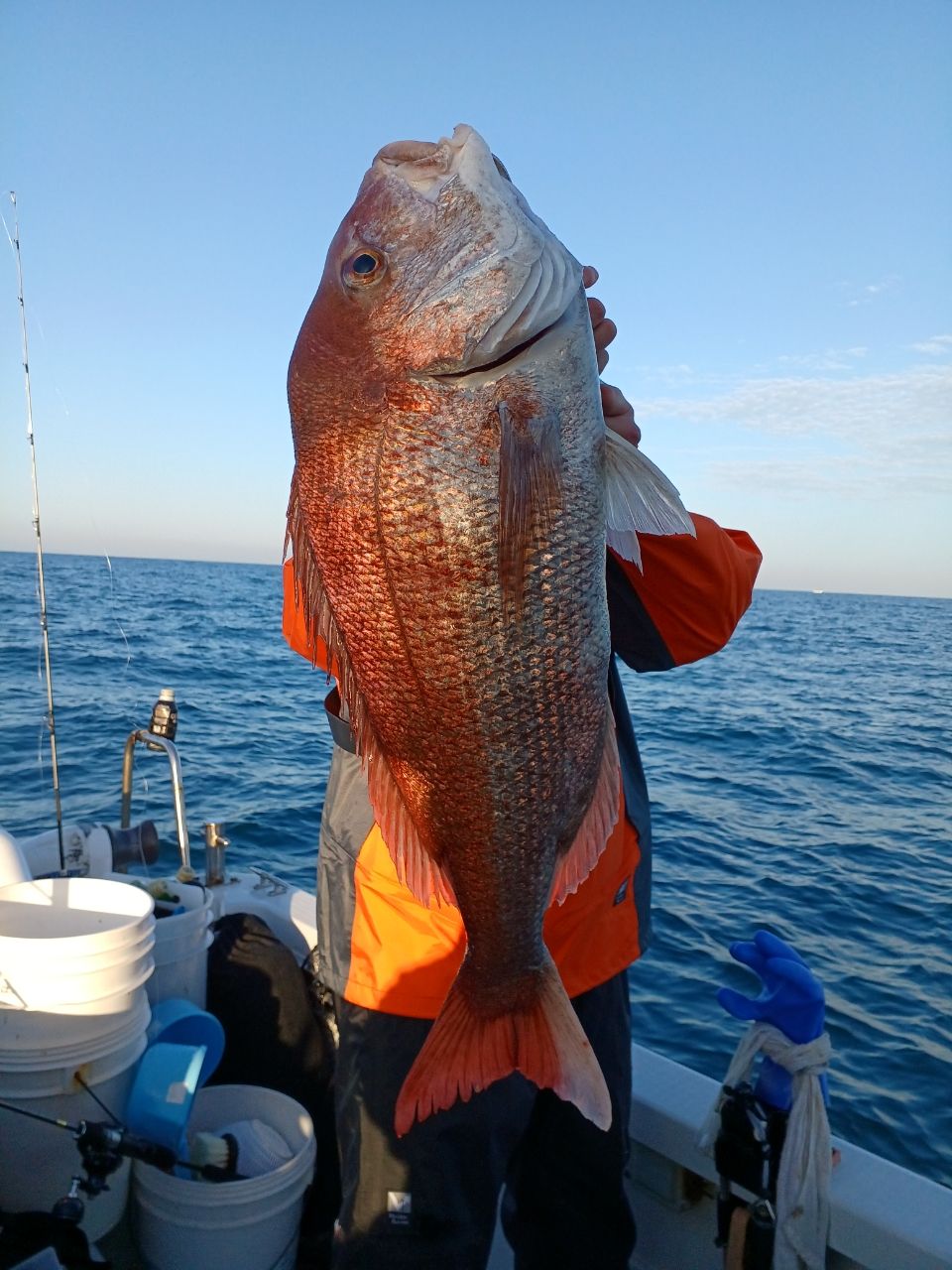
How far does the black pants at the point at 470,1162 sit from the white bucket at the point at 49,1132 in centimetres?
83

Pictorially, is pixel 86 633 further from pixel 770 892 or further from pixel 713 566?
pixel 713 566

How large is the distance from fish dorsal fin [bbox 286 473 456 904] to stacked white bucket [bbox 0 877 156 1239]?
1275 mm

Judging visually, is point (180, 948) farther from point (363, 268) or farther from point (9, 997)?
point (363, 268)

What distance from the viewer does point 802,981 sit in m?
2.60

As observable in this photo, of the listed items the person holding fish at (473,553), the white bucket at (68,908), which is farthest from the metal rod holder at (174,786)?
the person holding fish at (473,553)

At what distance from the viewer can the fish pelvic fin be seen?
158 cm

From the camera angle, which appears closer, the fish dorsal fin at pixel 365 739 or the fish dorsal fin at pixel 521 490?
the fish dorsal fin at pixel 521 490

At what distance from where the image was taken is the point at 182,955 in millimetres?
3248

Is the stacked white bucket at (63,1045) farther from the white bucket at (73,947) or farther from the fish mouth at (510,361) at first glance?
the fish mouth at (510,361)

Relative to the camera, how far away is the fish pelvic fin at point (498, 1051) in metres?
1.58

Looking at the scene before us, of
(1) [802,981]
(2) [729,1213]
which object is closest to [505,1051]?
(1) [802,981]

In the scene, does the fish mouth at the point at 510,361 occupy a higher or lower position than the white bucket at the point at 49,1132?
higher

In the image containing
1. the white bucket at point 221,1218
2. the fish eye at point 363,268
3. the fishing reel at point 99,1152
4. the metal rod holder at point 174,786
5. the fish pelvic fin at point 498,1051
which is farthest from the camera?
the metal rod holder at point 174,786

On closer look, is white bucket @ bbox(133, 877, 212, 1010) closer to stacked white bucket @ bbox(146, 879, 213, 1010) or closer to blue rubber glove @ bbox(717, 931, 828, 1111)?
stacked white bucket @ bbox(146, 879, 213, 1010)
